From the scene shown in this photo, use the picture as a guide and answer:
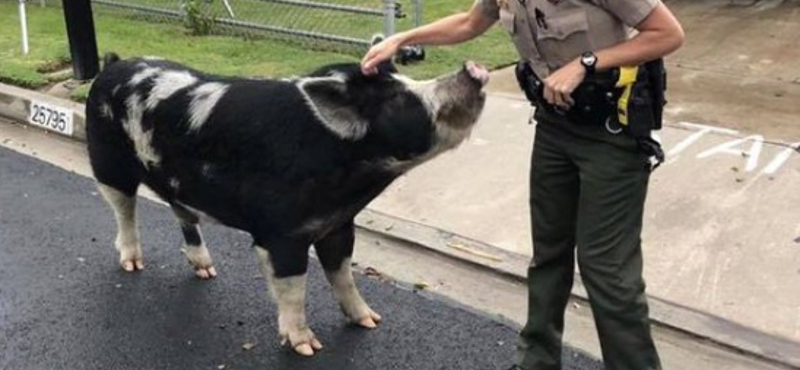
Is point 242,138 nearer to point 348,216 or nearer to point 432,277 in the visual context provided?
point 348,216

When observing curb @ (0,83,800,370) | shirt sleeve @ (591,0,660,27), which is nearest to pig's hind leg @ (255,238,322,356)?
curb @ (0,83,800,370)

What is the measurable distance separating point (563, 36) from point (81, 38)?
5.62 m

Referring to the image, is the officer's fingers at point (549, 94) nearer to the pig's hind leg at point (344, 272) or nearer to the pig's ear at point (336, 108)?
the pig's ear at point (336, 108)

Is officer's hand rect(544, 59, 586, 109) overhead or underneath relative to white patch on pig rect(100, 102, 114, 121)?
overhead

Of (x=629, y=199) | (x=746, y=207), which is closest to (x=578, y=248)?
(x=629, y=199)

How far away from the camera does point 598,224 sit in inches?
118

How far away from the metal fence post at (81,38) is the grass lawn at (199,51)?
36cm

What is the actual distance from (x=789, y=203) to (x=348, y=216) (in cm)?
257

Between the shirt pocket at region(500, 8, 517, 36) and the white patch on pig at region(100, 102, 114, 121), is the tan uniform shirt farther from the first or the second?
the white patch on pig at region(100, 102, 114, 121)

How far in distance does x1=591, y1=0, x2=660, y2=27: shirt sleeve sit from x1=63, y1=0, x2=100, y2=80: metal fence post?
5683 mm

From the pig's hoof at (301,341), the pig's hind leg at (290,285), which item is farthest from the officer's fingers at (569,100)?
the pig's hoof at (301,341)

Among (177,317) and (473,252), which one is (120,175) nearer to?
(177,317)

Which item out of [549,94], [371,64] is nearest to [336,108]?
[371,64]

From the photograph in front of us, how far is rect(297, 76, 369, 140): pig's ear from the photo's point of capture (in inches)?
131
